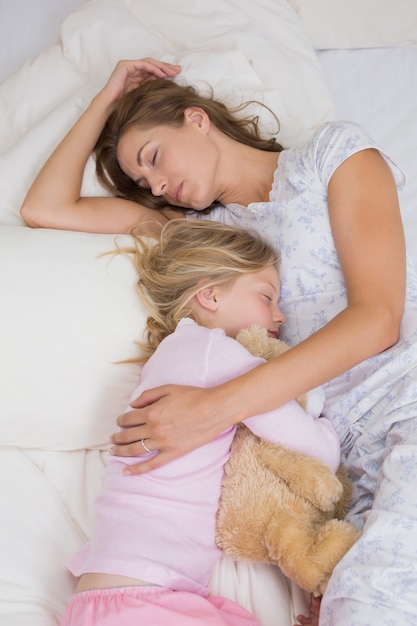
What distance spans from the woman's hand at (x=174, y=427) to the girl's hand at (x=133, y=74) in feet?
2.83

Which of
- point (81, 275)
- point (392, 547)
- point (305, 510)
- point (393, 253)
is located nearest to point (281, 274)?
point (393, 253)

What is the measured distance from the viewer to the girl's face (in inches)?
58.0

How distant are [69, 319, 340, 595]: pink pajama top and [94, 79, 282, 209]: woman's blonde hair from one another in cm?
54

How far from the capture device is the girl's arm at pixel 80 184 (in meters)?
1.72

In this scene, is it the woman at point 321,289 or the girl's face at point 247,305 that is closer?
the woman at point 321,289

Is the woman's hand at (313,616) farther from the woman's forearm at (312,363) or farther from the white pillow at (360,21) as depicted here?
the white pillow at (360,21)

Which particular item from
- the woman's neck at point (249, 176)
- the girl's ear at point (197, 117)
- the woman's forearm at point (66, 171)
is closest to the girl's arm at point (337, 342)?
the woman's neck at point (249, 176)

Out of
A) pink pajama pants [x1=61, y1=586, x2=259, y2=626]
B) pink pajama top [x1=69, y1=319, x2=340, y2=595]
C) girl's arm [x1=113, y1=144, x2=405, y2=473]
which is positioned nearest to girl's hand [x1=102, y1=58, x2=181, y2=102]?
girl's arm [x1=113, y1=144, x2=405, y2=473]

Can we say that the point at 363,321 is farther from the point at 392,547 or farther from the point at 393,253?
the point at 392,547

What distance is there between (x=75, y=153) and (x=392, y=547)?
112 cm

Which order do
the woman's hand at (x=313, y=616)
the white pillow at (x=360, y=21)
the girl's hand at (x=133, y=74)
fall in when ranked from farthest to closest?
the white pillow at (x=360, y=21)
the girl's hand at (x=133, y=74)
the woman's hand at (x=313, y=616)

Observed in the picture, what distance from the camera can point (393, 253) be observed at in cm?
141

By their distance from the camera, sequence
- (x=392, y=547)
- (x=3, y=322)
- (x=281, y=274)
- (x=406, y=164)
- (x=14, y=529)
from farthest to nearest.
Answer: (x=406, y=164) < (x=281, y=274) < (x=3, y=322) < (x=14, y=529) < (x=392, y=547)

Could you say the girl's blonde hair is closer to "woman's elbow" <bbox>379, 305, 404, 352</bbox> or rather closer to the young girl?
the young girl
